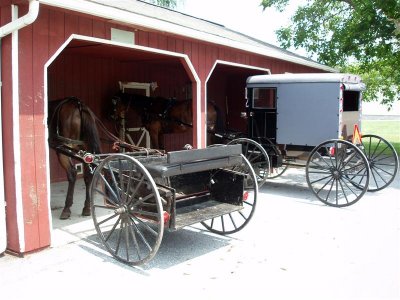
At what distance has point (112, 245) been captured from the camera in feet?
17.9

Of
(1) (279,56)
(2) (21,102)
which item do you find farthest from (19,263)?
(1) (279,56)

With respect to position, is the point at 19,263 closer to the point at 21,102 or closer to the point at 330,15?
the point at 21,102

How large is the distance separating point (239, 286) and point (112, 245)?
1909 millimetres

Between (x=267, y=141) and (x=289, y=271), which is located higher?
(x=267, y=141)

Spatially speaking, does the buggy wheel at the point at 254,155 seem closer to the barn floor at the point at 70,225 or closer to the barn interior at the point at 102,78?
the barn interior at the point at 102,78

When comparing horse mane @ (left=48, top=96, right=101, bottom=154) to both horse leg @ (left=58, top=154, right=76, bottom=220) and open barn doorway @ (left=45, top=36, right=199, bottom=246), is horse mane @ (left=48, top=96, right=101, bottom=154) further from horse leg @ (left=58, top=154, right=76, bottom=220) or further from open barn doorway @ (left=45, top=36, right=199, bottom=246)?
open barn doorway @ (left=45, top=36, right=199, bottom=246)

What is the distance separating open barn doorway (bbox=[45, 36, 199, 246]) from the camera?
8.41 metres

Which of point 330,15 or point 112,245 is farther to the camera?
point 330,15

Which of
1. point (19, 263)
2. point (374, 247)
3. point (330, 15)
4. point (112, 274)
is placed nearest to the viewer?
point (112, 274)

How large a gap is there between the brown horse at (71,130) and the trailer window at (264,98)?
3518 mm

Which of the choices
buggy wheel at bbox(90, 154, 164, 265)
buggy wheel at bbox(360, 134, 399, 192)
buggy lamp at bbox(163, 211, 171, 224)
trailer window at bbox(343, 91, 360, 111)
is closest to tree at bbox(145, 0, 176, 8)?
buggy wheel at bbox(360, 134, 399, 192)

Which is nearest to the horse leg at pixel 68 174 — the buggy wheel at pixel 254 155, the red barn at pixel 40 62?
the red barn at pixel 40 62

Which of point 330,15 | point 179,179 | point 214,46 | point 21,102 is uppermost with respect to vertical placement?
point 330,15

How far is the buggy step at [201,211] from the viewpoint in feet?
16.1
